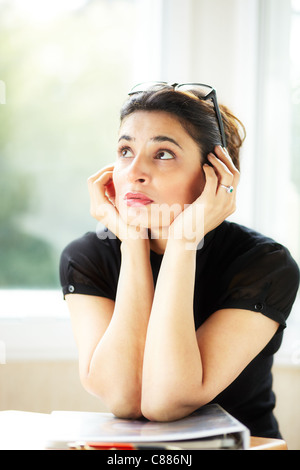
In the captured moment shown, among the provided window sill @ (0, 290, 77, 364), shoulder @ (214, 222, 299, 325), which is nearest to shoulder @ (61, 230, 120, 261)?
shoulder @ (214, 222, 299, 325)

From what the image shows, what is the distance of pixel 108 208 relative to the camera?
3.73 feet

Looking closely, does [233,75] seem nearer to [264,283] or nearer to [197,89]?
[197,89]

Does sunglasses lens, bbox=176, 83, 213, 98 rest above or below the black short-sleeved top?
above

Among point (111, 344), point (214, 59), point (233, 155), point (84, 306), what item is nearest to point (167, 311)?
point (111, 344)

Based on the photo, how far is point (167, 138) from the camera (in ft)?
3.32

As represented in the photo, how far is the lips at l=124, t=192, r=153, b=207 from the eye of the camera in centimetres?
100

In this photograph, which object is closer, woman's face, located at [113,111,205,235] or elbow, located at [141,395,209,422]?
elbow, located at [141,395,209,422]

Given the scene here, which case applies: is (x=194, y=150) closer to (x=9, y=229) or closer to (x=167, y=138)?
(x=167, y=138)

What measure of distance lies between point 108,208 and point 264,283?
0.40m

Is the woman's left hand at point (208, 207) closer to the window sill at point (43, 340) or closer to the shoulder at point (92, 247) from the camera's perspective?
the shoulder at point (92, 247)

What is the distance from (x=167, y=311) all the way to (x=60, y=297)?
1183 millimetres

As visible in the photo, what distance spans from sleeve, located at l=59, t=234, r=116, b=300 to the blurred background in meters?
0.73

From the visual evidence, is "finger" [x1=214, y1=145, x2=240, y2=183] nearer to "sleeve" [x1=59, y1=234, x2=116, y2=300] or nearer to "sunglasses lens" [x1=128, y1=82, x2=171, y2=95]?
"sunglasses lens" [x1=128, y1=82, x2=171, y2=95]

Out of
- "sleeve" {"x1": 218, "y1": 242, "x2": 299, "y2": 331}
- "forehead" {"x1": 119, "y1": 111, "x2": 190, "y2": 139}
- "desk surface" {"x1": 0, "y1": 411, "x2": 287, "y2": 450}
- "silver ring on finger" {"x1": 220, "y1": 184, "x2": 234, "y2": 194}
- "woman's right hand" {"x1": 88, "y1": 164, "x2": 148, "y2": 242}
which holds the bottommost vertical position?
"desk surface" {"x1": 0, "y1": 411, "x2": 287, "y2": 450}
